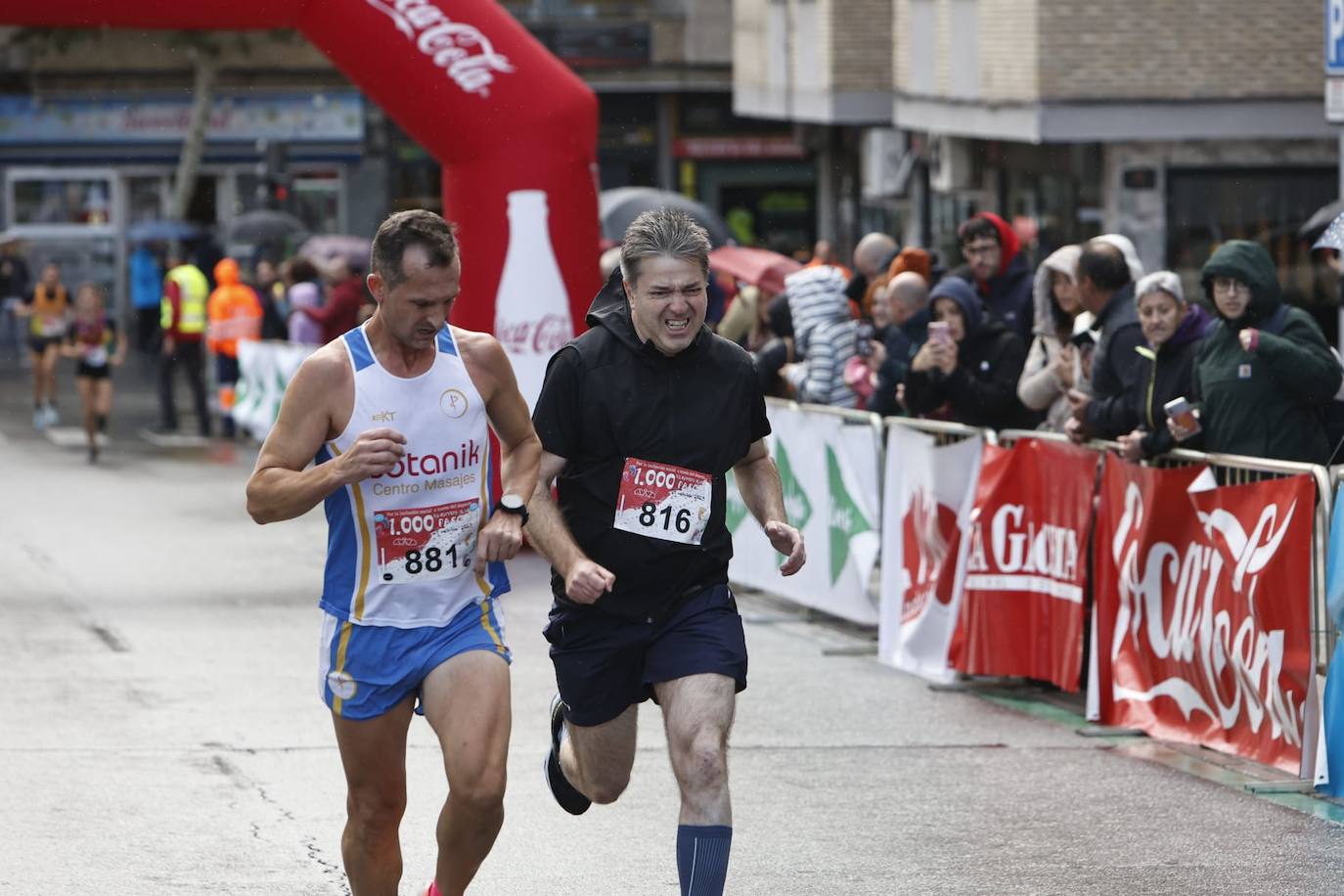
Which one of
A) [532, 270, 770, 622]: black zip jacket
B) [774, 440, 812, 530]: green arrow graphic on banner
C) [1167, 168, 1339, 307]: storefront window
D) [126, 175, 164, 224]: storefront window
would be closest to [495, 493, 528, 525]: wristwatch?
[532, 270, 770, 622]: black zip jacket

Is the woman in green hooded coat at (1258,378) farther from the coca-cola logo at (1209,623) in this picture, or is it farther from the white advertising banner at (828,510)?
the white advertising banner at (828,510)

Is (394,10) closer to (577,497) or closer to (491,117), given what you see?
(491,117)

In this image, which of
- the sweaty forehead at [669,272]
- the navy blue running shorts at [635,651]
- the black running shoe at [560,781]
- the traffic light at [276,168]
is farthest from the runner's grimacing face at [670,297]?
the traffic light at [276,168]

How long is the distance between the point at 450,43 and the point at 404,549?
8738 millimetres

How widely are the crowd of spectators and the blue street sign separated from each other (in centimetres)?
212

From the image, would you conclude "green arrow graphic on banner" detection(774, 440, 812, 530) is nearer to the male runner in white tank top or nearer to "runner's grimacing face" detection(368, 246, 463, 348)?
A: the male runner in white tank top

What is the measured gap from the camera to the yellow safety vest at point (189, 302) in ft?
84.3

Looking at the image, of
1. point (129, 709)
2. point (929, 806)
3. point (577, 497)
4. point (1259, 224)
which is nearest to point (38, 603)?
point (129, 709)

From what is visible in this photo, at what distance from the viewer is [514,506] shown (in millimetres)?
6043

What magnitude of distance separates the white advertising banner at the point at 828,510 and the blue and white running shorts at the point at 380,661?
5.59 meters

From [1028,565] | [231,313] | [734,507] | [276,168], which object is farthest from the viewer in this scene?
[276,168]

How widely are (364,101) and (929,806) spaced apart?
37.1 meters

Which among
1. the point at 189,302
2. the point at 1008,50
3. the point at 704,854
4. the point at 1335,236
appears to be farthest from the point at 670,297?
the point at 189,302

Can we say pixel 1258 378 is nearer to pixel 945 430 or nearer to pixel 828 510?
pixel 945 430
